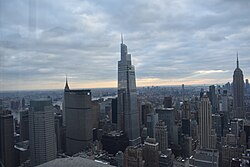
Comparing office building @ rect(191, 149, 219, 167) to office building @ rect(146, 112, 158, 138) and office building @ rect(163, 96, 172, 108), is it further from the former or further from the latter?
office building @ rect(163, 96, 172, 108)

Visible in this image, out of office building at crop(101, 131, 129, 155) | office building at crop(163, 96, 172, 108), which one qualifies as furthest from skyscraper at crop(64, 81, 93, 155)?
office building at crop(163, 96, 172, 108)

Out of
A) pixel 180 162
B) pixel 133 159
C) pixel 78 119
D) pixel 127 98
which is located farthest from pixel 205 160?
pixel 127 98

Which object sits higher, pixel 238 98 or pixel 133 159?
pixel 238 98

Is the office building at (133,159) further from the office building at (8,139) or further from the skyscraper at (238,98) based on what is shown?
the skyscraper at (238,98)

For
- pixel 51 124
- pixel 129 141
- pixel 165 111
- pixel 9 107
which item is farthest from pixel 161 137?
pixel 9 107

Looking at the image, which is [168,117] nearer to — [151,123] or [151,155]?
[151,123]

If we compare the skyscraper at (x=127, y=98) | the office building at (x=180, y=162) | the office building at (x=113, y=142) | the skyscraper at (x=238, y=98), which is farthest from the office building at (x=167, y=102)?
the office building at (x=180, y=162)

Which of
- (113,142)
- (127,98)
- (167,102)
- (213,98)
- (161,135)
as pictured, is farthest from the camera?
(167,102)
